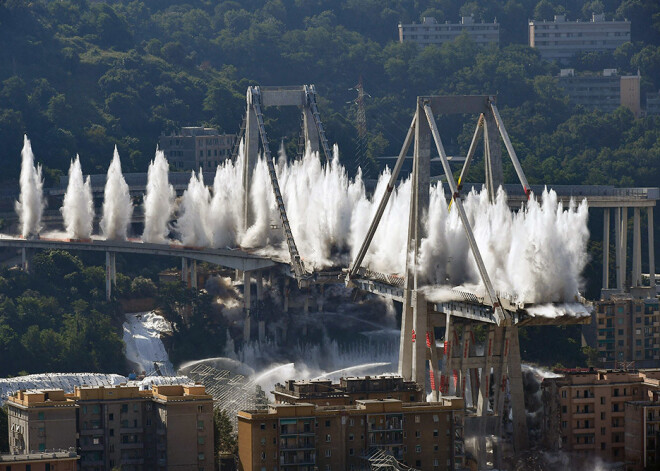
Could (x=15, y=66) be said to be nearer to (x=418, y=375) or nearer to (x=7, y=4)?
(x=7, y=4)

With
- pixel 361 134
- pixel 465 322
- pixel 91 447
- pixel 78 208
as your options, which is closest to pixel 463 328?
pixel 465 322

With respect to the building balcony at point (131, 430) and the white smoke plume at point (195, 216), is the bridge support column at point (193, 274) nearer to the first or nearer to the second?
the white smoke plume at point (195, 216)

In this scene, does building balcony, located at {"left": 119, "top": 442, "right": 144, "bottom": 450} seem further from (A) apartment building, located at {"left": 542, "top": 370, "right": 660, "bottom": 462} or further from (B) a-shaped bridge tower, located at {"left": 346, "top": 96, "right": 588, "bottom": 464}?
(A) apartment building, located at {"left": 542, "top": 370, "right": 660, "bottom": 462}

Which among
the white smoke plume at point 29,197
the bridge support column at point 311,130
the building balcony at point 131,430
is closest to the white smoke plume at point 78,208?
the white smoke plume at point 29,197

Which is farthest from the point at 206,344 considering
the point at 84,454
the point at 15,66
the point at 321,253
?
the point at 15,66

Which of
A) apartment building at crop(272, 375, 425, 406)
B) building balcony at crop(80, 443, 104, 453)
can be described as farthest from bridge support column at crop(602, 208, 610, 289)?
building balcony at crop(80, 443, 104, 453)

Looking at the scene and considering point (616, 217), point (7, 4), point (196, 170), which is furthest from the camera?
point (7, 4)
